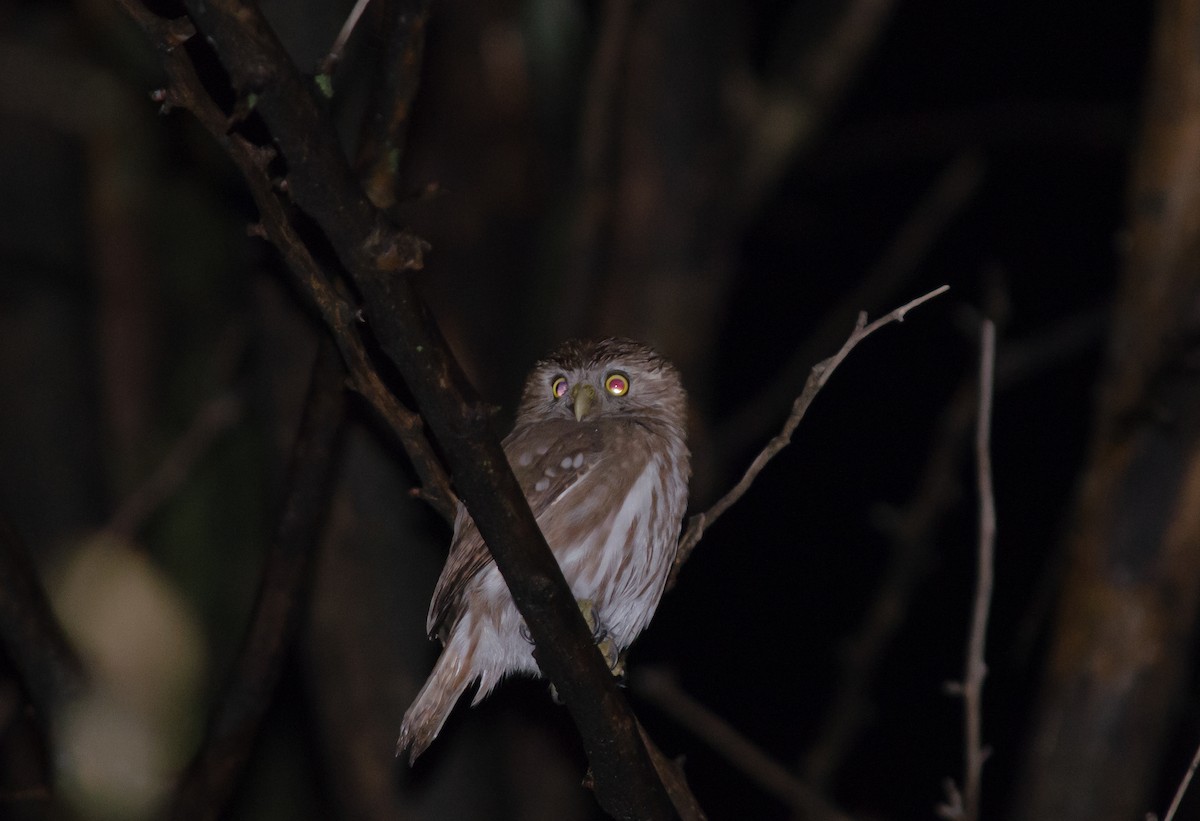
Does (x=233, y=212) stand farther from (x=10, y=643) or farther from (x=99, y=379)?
(x=10, y=643)

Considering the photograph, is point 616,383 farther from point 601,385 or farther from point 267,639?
point 267,639

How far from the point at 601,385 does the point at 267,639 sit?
1613 millimetres

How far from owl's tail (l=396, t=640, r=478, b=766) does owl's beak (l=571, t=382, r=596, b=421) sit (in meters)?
0.95

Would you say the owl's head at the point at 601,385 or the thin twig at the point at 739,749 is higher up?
the owl's head at the point at 601,385

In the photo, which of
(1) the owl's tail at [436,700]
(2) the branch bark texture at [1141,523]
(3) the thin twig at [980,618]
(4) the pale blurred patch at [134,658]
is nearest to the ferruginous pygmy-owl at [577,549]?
(1) the owl's tail at [436,700]

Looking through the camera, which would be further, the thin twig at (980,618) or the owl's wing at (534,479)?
the owl's wing at (534,479)

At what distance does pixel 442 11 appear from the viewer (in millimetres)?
6699

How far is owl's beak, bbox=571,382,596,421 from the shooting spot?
185 inches

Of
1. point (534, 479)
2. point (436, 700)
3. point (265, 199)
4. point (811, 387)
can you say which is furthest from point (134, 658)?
point (811, 387)

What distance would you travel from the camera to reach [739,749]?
462 centimetres

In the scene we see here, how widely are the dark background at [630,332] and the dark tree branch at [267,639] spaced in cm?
46

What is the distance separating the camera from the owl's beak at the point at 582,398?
4.70m

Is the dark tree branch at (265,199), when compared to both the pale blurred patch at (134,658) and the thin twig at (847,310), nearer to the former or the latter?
the pale blurred patch at (134,658)

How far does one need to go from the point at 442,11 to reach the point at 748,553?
215 inches
